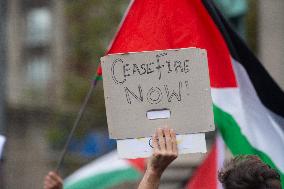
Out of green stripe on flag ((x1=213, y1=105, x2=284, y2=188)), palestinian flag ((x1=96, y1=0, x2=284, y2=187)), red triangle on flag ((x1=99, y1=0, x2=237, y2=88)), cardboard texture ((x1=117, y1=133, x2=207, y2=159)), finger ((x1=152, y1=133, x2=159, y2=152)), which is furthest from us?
green stripe on flag ((x1=213, y1=105, x2=284, y2=188))

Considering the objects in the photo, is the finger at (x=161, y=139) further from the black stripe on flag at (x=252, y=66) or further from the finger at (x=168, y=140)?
the black stripe on flag at (x=252, y=66)

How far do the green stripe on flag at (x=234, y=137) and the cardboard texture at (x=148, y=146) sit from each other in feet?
6.06

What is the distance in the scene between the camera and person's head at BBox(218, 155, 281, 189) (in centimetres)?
404

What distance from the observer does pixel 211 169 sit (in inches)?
277

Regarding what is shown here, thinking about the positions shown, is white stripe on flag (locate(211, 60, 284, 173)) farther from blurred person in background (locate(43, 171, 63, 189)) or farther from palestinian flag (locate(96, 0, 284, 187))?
blurred person in background (locate(43, 171, 63, 189))

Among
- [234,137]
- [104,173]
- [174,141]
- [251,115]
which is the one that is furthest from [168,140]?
[104,173]

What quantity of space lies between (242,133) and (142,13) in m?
0.95

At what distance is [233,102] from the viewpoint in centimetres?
664

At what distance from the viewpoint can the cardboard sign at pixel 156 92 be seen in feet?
15.6

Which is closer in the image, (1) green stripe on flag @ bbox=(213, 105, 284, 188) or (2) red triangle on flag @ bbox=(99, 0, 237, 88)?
(2) red triangle on flag @ bbox=(99, 0, 237, 88)

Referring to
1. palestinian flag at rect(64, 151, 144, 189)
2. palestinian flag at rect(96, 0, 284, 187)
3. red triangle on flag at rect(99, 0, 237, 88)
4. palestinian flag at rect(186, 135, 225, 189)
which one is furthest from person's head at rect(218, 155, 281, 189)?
palestinian flag at rect(64, 151, 144, 189)

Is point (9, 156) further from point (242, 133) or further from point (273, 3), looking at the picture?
point (242, 133)

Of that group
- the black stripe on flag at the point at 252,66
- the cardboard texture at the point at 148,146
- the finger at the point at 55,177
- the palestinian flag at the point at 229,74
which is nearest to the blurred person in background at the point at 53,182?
the finger at the point at 55,177

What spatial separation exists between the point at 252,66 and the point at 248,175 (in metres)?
2.77
